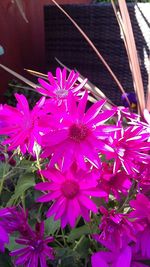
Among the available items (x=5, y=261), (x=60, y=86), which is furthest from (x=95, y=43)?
(x=5, y=261)

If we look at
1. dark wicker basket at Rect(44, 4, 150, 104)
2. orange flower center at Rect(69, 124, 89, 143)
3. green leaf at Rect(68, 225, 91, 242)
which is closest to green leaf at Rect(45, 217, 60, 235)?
green leaf at Rect(68, 225, 91, 242)

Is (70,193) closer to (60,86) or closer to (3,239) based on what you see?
(3,239)

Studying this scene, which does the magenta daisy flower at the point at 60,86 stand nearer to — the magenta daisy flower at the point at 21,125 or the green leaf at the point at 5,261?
the magenta daisy flower at the point at 21,125

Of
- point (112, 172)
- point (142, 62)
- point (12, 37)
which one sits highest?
point (12, 37)

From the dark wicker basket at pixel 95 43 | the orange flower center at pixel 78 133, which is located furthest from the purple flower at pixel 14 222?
the dark wicker basket at pixel 95 43

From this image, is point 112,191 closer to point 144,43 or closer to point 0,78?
point 144,43

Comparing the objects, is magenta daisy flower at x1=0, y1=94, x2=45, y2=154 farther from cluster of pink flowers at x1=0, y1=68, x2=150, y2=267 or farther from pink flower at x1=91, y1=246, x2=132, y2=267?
pink flower at x1=91, y1=246, x2=132, y2=267

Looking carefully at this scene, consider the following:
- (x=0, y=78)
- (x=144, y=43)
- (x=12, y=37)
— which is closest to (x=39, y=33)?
(x=12, y=37)
